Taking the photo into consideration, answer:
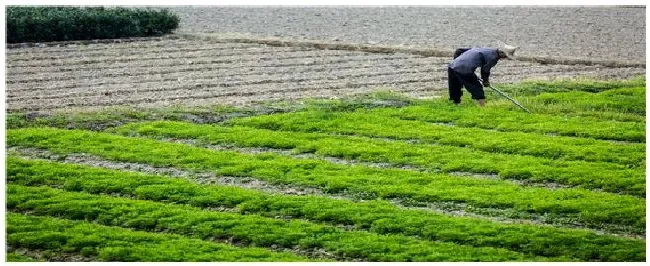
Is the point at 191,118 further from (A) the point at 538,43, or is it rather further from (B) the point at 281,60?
(A) the point at 538,43

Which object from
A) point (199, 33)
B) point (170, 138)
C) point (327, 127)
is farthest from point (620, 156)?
point (199, 33)

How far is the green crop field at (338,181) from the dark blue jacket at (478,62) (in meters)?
0.48

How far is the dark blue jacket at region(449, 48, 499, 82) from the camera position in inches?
590

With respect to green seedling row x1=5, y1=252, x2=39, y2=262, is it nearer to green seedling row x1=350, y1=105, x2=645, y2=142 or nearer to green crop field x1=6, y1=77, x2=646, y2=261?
green crop field x1=6, y1=77, x2=646, y2=261

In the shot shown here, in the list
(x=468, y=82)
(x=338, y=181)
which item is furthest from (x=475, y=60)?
(x=338, y=181)

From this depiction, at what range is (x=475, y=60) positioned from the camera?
49.4ft

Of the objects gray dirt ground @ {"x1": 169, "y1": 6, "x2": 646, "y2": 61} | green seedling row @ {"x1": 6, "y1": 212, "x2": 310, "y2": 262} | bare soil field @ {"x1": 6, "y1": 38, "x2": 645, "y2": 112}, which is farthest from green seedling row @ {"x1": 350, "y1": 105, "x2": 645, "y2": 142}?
green seedling row @ {"x1": 6, "y1": 212, "x2": 310, "y2": 262}

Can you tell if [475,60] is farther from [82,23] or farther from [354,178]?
[82,23]

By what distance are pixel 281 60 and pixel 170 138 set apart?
5.14 meters

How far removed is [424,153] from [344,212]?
243 centimetres

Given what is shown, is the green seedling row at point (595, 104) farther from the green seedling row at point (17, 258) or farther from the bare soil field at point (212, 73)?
the green seedling row at point (17, 258)

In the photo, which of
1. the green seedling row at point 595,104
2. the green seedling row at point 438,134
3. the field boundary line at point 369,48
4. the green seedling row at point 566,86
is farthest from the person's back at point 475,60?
the field boundary line at point 369,48

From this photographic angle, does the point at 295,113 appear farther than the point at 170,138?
Yes

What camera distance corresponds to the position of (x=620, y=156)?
1288 centimetres
